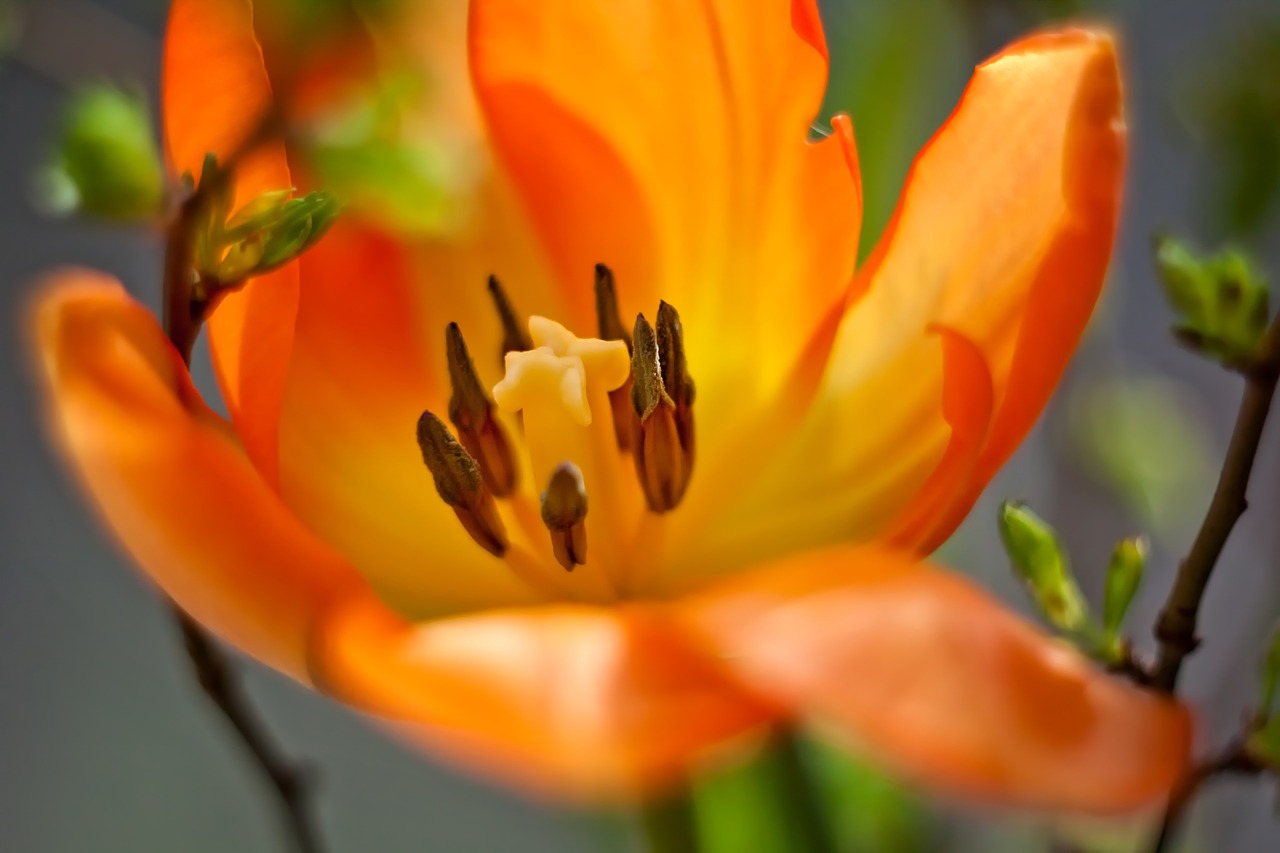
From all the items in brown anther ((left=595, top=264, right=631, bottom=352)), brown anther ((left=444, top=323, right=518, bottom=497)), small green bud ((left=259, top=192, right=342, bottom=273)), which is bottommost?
brown anther ((left=444, top=323, right=518, bottom=497))

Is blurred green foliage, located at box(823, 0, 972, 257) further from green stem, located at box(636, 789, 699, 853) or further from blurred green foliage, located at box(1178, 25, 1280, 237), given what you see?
green stem, located at box(636, 789, 699, 853)

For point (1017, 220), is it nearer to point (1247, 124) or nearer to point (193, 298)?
point (193, 298)

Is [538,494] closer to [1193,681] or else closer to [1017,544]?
[1017,544]

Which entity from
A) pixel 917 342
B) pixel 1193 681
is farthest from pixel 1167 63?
pixel 917 342

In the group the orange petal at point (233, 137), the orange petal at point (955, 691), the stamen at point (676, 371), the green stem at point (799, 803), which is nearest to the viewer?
the orange petal at point (955, 691)

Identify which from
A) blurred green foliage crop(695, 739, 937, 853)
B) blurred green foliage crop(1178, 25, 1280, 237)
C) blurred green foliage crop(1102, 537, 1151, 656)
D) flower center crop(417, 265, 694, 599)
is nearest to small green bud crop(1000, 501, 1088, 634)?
blurred green foliage crop(1102, 537, 1151, 656)

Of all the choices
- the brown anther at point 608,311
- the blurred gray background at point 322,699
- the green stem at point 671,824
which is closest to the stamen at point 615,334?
the brown anther at point 608,311

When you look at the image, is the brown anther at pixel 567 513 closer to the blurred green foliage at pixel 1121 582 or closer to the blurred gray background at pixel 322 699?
the blurred green foliage at pixel 1121 582
